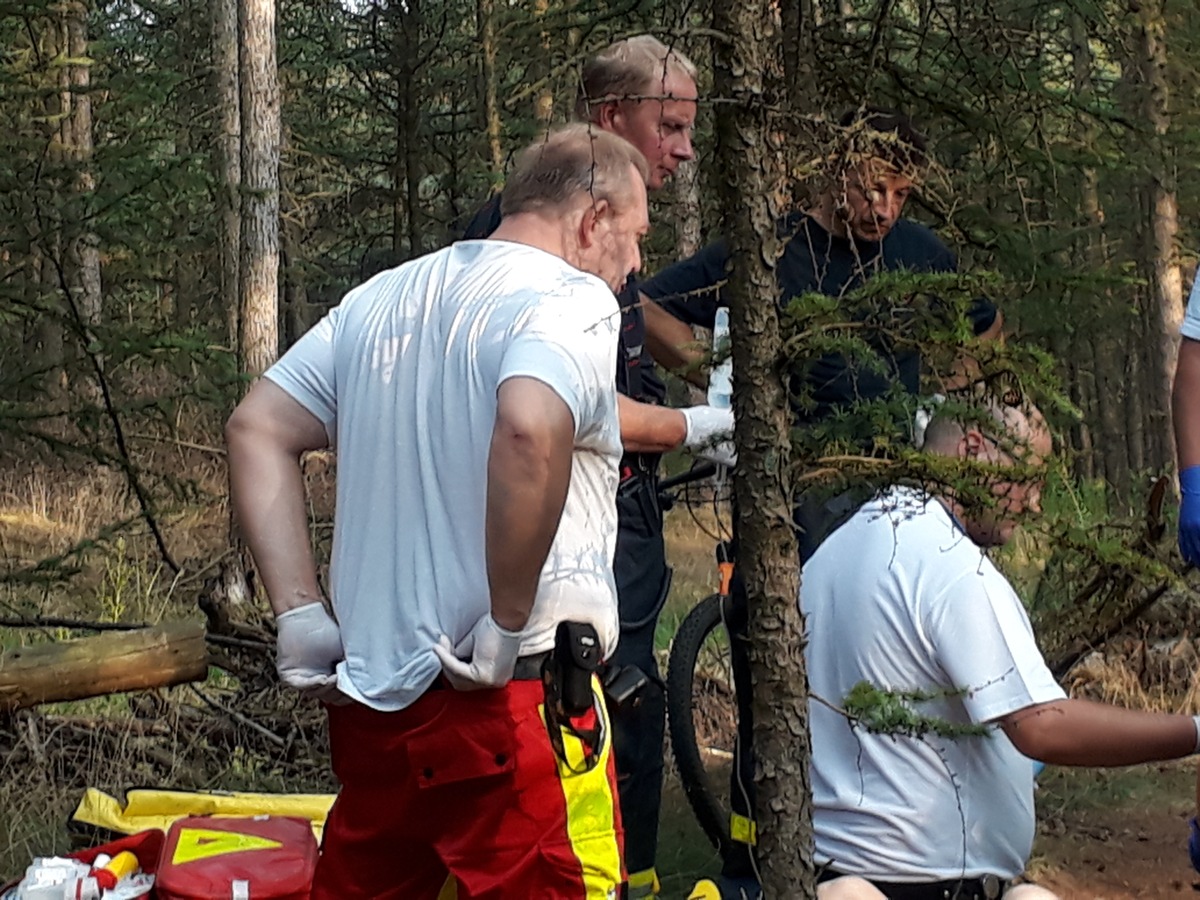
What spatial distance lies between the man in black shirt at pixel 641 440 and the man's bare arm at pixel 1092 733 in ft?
3.80

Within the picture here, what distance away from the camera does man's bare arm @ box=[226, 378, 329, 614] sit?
251cm

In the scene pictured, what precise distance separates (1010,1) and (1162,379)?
112 inches

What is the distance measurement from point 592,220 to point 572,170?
0.33ft

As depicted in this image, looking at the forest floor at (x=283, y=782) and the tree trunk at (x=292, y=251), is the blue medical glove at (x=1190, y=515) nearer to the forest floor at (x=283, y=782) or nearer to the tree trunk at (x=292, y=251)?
the forest floor at (x=283, y=782)

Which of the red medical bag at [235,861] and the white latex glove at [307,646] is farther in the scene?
the red medical bag at [235,861]

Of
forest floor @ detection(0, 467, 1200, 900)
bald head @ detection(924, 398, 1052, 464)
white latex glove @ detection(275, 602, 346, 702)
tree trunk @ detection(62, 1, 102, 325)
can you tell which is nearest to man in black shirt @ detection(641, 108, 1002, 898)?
bald head @ detection(924, 398, 1052, 464)

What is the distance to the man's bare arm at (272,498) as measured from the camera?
2510 millimetres

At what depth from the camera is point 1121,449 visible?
19859 mm

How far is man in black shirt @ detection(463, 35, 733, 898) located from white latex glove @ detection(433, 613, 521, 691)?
1.14 m

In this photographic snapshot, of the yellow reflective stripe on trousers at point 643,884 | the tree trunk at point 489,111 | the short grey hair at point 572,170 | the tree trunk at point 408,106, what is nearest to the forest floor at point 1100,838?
the yellow reflective stripe on trousers at point 643,884

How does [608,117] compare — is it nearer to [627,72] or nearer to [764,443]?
[627,72]

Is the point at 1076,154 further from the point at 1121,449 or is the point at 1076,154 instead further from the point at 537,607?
the point at 1121,449

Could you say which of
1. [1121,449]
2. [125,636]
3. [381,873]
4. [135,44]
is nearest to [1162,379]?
[125,636]

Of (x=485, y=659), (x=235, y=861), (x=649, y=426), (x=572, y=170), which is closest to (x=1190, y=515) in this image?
(x=649, y=426)
